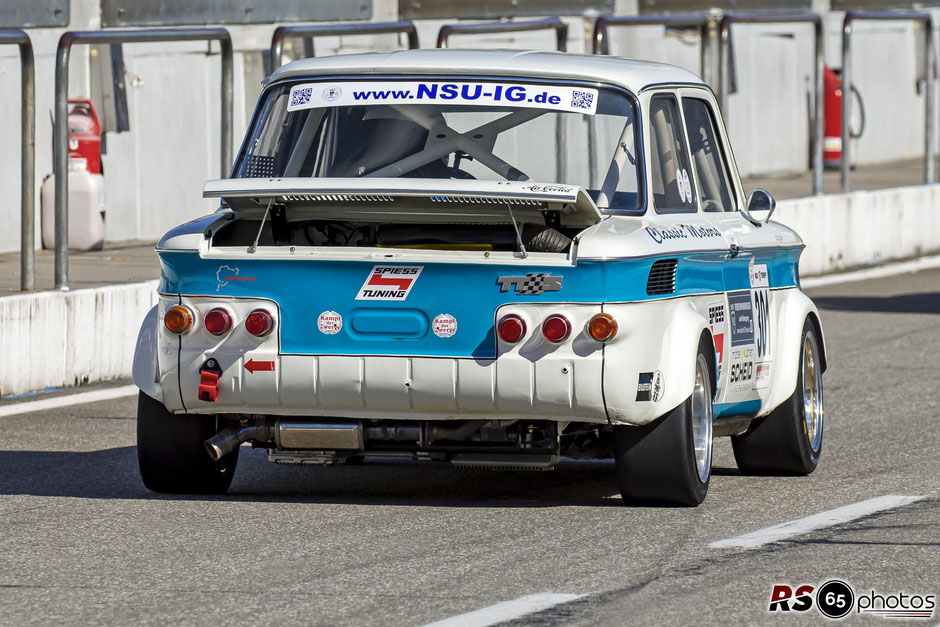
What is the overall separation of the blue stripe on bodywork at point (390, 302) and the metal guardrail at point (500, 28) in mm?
9375

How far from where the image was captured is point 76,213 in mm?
18203

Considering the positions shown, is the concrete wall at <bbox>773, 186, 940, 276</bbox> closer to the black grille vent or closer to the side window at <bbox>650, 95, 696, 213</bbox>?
the side window at <bbox>650, 95, 696, 213</bbox>

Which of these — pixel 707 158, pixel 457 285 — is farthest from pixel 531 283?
pixel 707 158

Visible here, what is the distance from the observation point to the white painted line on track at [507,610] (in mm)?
5895

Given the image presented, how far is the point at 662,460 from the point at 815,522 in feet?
2.01

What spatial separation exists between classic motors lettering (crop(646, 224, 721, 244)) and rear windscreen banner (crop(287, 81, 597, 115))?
1.95 feet

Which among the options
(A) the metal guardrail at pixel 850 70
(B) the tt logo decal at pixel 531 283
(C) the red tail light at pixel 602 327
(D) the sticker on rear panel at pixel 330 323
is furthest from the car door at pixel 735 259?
(A) the metal guardrail at pixel 850 70

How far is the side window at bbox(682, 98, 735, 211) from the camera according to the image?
887cm

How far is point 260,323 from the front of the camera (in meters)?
7.80

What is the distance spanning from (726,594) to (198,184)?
15.1m

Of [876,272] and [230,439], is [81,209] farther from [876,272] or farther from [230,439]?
[230,439]

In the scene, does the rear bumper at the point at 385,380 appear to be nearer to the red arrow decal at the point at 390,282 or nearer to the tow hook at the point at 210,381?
the tow hook at the point at 210,381

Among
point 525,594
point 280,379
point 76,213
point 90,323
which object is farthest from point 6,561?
point 76,213

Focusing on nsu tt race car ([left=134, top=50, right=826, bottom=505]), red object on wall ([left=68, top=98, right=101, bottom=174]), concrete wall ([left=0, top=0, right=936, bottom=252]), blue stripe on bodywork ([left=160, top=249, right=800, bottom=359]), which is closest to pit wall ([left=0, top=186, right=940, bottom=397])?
nsu tt race car ([left=134, top=50, right=826, bottom=505])
